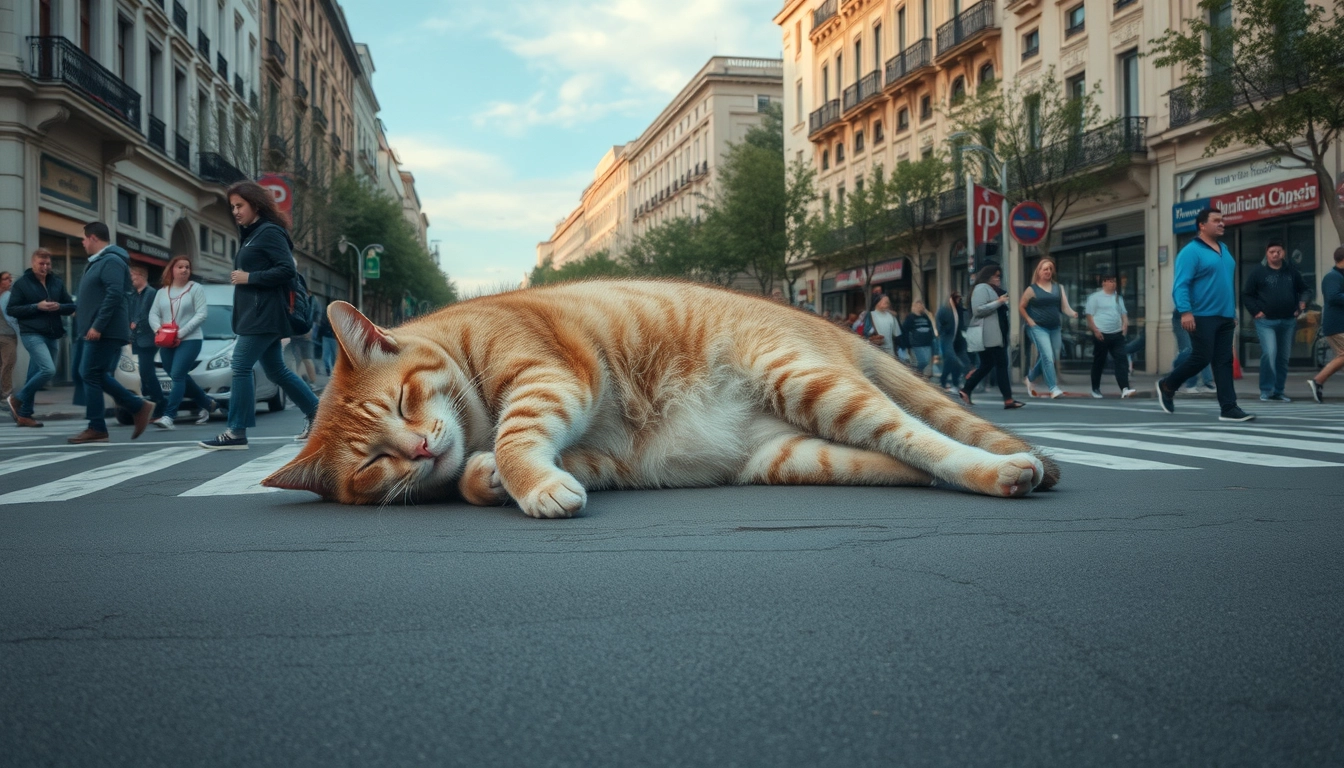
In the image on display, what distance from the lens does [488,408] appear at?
174 inches

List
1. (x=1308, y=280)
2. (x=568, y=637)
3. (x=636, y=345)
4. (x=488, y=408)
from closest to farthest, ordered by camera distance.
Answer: (x=568, y=637) → (x=488, y=408) → (x=636, y=345) → (x=1308, y=280)

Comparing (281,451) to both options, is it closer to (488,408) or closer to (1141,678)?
(488,408)

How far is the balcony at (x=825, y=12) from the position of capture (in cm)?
4741

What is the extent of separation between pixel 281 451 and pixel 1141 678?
720 centimetres

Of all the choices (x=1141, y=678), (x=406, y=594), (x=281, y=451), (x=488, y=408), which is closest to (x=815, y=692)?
(x=1141, y=678)

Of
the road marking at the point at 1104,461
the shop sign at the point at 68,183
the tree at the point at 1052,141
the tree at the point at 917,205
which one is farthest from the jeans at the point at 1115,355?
the shop sign at the point at 68,183

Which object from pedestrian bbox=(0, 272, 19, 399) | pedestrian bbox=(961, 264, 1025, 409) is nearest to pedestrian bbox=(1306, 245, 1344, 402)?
pedestrian bbox=(961, 264, 1025, 409)

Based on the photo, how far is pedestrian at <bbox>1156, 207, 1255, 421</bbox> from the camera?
9969 mm

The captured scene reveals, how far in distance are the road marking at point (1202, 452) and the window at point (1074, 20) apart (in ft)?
81.3

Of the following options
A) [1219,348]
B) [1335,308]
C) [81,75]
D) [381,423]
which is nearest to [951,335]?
[1335,308]

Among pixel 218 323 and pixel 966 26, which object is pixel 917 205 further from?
pixel 218 323

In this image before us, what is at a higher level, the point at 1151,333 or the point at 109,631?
the point at 1151,333

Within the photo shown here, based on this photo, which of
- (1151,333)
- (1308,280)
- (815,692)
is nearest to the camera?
(815,692)

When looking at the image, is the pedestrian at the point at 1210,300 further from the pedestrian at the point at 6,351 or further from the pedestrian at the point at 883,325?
the pedestrian at the point at 6,351
